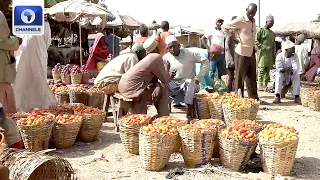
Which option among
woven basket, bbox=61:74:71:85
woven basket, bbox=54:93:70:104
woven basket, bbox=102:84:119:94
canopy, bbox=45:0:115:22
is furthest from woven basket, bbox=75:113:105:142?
canopy, bbox=45:0:115:22

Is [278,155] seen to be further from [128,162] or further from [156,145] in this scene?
[128,162]

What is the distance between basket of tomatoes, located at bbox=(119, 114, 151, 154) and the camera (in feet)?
17.5

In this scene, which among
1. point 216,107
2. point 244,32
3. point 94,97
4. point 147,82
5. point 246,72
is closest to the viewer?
point 147,82

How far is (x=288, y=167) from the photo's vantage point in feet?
15.1

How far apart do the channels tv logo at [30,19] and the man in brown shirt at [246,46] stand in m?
3.63

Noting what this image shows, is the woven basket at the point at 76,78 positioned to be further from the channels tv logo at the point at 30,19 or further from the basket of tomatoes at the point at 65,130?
the basket of tomatoes at the point at 65,130

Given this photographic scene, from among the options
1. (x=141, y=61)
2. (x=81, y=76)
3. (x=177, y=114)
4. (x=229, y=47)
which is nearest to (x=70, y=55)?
(x=81, y=76)

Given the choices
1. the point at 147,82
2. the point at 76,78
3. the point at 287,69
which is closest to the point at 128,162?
the point at 147,82

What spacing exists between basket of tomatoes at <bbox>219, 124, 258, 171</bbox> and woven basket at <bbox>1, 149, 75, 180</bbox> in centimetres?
171

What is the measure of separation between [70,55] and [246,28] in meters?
8.47

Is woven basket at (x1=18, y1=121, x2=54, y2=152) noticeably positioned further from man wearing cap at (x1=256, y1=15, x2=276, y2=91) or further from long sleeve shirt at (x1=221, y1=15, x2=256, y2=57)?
man wearing cap at (x1=256, y1=15, x2=276, y2=91)

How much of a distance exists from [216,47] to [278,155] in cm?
651

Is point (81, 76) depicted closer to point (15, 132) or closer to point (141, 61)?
point (141, 61)

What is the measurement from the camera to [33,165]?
358 cm
